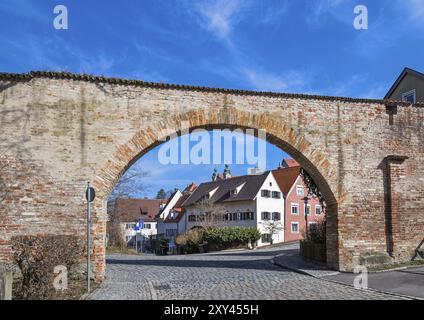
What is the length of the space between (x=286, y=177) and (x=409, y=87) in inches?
1167

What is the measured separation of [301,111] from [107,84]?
19.4 feet

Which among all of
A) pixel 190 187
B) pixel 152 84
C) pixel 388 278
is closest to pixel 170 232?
pixel 190 187

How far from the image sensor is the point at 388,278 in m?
12.4

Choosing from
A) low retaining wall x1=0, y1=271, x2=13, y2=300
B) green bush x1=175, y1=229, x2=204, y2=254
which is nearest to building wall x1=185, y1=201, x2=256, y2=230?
green bush x1=175, y1=229, x2=204, y2=254

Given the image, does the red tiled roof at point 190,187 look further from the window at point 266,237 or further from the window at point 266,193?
the window at point 266,237

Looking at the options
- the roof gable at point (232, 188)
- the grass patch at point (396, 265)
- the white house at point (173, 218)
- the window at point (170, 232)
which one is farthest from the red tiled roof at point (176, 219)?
the grass patch at point (396, 265)

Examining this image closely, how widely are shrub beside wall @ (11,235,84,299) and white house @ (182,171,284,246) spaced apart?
3797cm

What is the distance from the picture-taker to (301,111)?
1437cm

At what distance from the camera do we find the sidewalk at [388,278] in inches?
412

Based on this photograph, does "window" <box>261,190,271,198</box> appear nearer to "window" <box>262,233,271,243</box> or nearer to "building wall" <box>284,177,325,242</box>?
Answer: "building wall" <box>284,177,325,242</box>

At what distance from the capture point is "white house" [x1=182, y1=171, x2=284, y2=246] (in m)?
48.9

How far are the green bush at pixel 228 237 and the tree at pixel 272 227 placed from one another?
8.22m
